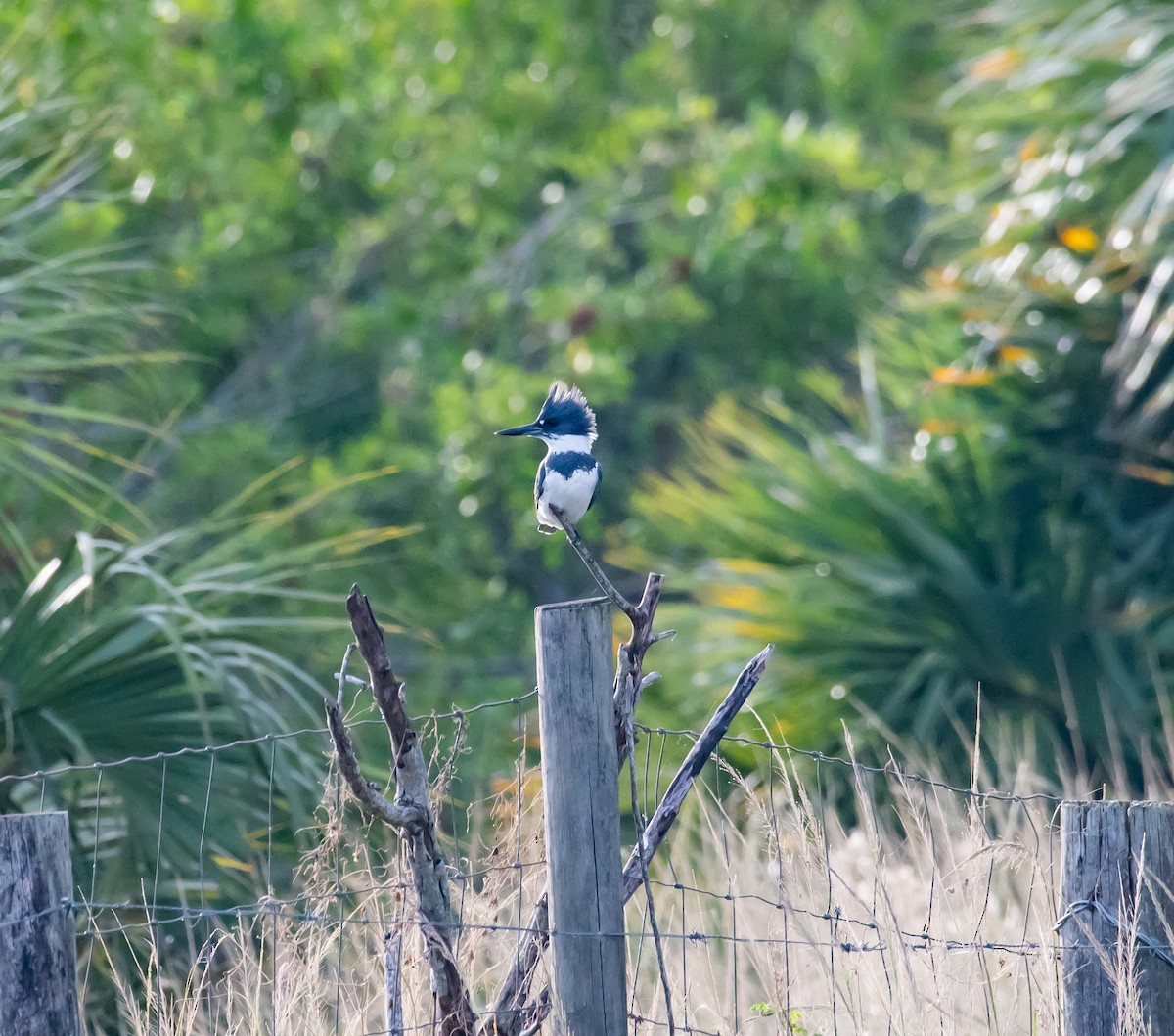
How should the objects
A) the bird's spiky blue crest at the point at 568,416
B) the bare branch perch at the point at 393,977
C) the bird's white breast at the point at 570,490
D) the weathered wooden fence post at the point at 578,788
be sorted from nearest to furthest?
1. the weathered wooden fence post at the point at 578,788
2. the bare branch perch at the point at 393,977
3. the bird's white breast at the point at 570,490
4. the bird's spiky blue crest at the point at 568,416

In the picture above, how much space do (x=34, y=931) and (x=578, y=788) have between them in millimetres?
833

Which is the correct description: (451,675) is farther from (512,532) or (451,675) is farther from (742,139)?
(742,139)

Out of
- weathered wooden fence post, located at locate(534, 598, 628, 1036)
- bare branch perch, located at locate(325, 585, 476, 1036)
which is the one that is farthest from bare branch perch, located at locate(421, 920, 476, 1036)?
weathered wooden fence post, located at locate(534, 598, 628, 1036)

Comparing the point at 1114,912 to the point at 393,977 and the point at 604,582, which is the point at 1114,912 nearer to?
the point at 604,582

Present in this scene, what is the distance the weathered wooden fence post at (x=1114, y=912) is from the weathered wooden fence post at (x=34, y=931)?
158 cm

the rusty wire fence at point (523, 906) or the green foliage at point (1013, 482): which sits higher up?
the green foliage at point (1013, 482)

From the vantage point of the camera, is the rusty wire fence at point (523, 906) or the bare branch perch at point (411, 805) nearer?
the bare branch perch at point (411, 805)

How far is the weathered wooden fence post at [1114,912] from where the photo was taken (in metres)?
2.49

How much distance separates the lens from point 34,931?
2.34 m

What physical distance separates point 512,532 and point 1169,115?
516cm

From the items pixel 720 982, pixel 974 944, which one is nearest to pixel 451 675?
pixel 720 982

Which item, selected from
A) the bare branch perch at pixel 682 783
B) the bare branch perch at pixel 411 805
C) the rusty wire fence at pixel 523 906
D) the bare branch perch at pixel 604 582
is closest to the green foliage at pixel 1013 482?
the rusty wire fence at pixel 523 906

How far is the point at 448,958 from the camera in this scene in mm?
2477

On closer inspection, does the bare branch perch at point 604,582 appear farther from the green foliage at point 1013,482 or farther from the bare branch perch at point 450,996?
the green foliage at point 1013,482
